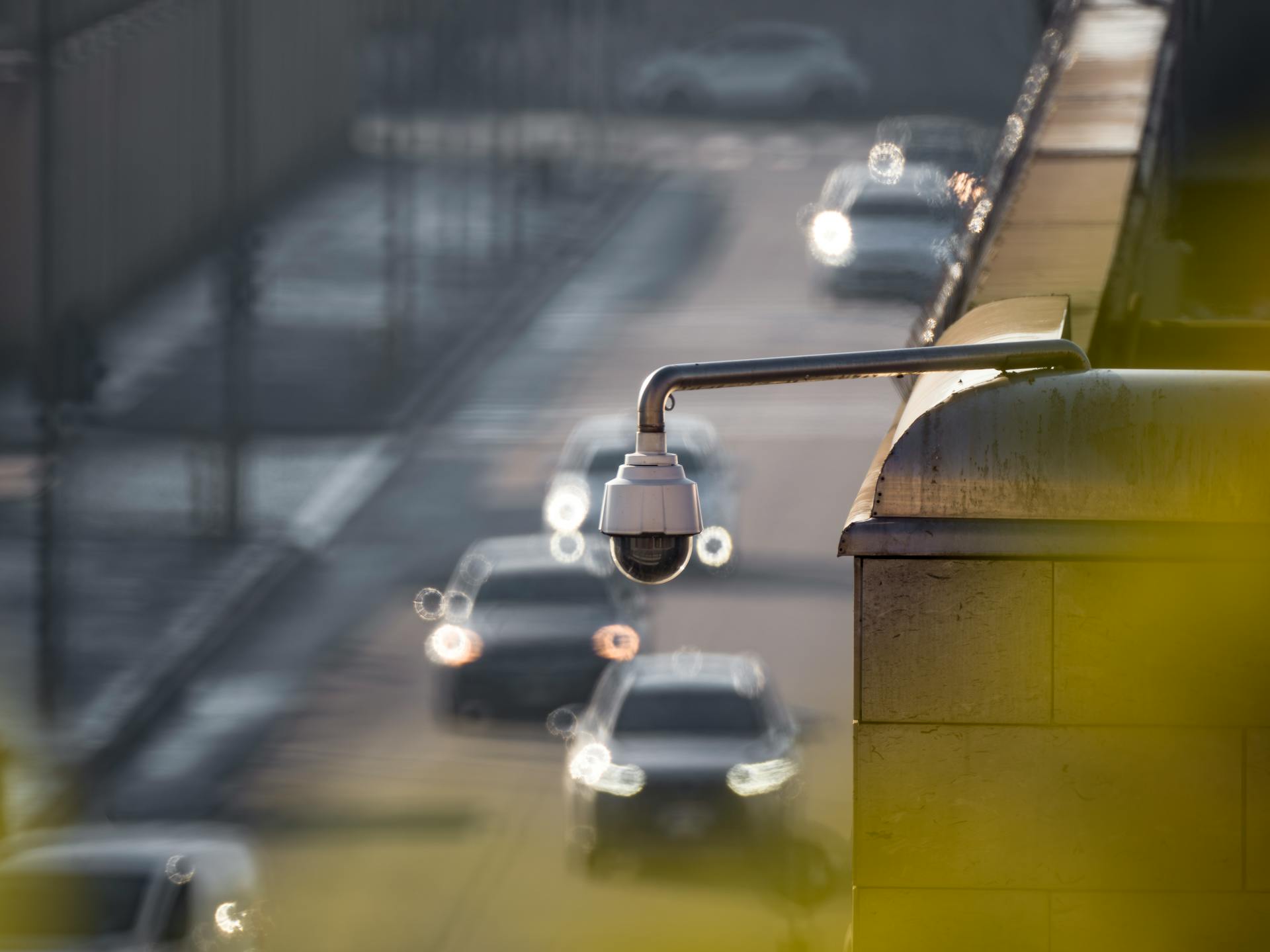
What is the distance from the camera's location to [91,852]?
15406mm

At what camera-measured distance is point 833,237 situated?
138 feet

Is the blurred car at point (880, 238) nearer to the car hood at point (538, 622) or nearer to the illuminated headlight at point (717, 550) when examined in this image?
the illuminated headlight at point (717, 550)

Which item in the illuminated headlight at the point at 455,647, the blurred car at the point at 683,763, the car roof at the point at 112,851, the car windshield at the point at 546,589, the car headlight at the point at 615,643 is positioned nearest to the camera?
the car roof at the point at 112,851

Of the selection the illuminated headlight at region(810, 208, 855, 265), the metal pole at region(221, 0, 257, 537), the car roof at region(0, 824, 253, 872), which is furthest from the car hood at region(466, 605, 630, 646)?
the illuminated headlight at region(810, 208, 855, 265)

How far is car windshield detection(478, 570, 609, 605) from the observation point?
953 inches

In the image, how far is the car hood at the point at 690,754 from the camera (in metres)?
19.1

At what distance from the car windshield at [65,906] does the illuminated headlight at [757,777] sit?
546 cm

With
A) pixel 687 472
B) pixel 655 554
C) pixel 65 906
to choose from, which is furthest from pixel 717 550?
pixel 655 554

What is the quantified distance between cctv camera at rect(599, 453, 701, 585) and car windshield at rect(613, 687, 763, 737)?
13.4 m

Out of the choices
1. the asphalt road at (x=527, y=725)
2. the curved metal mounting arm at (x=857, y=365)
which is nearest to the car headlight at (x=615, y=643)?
the asphalt road at (x=527, y=725)

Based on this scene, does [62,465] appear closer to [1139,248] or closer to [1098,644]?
[1139,248]

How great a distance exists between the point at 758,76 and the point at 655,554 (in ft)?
180

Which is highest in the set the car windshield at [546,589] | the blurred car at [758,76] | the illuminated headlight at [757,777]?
the blurred car at [758,76]

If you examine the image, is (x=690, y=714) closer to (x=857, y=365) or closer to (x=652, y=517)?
(x=652, y=517)
